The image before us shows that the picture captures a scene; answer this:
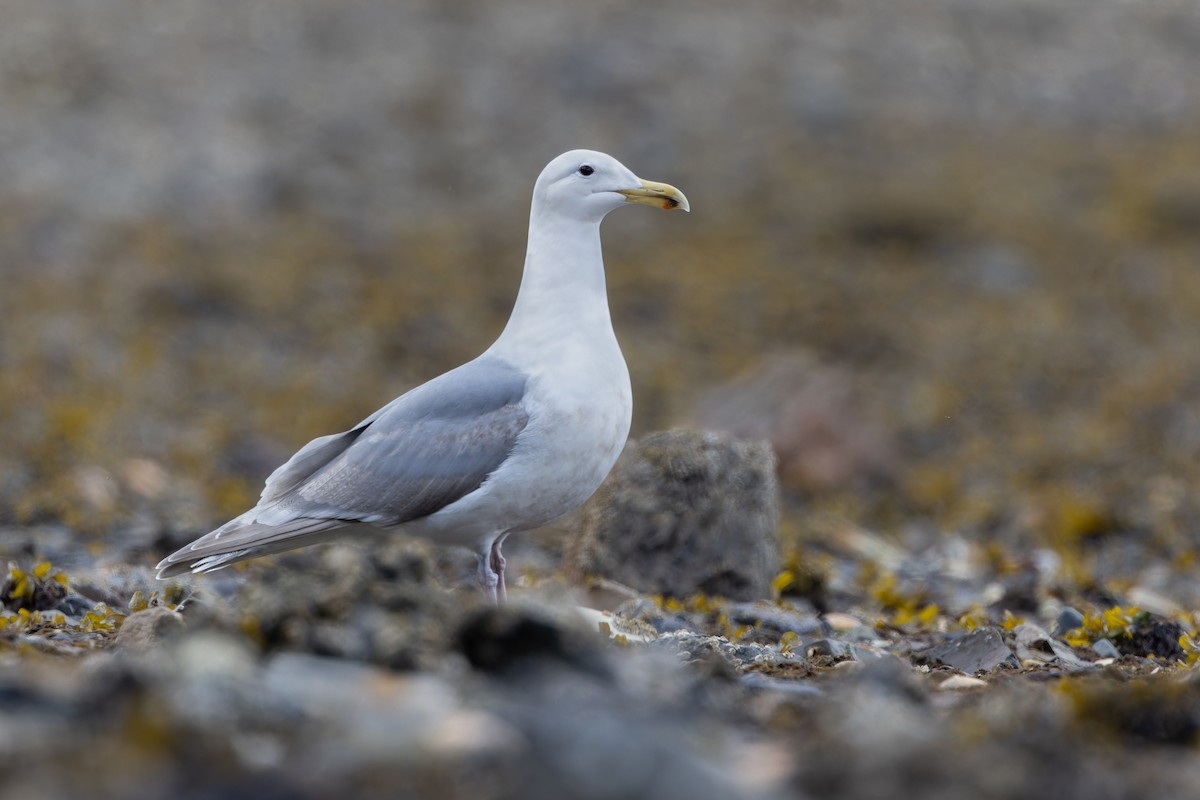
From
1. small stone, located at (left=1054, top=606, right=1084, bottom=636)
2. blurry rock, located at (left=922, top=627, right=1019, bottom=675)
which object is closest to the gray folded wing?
blurry rock, located at (left=922, top=627, right=1019, bottom=675)

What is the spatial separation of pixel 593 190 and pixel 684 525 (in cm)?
158

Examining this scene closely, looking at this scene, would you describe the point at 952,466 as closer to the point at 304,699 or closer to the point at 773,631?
the point at 773,631

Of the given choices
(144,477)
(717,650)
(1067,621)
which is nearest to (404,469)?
(717,650)

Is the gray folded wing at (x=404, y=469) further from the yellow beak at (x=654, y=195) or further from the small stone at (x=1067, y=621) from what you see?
the small stone at (x=1067, y=621)

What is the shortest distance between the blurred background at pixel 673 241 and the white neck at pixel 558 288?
2158 millimetres

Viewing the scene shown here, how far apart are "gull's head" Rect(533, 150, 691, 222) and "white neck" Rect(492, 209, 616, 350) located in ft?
0.16

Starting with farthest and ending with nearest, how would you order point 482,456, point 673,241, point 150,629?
1. point 673,241
2. point 482,456
3. point 150,629

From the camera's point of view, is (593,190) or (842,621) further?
(842,621)

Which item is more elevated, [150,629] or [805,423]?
[150,629]

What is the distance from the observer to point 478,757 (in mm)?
2609

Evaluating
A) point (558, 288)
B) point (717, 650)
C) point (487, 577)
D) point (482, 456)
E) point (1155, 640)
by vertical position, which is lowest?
point (1155, 640)

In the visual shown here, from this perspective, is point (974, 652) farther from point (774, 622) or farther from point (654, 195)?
point (654, 195)

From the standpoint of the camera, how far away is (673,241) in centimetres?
1717

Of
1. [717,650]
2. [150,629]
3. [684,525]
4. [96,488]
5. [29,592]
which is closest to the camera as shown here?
[150,629]
